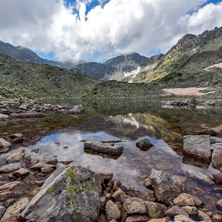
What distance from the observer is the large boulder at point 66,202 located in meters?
3.48

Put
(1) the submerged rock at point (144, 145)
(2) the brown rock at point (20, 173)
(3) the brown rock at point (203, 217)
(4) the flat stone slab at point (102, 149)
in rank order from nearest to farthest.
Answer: (3) the brown rock at point (203, 217) < (2) the brown rock at point (20, 173) < (4) the flat stone slab at point (102, 149) < (1) the submerged rock at point (144, 145)

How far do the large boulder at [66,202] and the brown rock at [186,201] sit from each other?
2.83 meters

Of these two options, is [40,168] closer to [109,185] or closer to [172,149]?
[109,185]

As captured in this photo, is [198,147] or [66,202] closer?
[66,202]

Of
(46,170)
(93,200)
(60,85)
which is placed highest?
(60,85)

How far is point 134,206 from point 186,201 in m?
1.89

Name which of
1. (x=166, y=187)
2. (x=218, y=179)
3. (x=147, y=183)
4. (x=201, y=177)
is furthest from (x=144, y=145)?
(x=166, y=187)

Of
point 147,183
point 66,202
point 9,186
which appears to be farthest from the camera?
point 147,183

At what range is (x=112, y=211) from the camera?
441cm

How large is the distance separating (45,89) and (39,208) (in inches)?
5339

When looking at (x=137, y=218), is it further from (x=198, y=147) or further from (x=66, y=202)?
(x=198, y=147)

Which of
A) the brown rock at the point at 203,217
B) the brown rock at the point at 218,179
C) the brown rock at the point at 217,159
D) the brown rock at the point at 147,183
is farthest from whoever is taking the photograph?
the brown rock at the point at 217,159

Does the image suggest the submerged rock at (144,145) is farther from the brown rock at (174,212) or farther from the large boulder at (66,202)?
the large boulder at (66,202)

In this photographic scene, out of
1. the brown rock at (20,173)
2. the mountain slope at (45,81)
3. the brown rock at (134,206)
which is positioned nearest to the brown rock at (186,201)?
the brown rock at (134,206)
